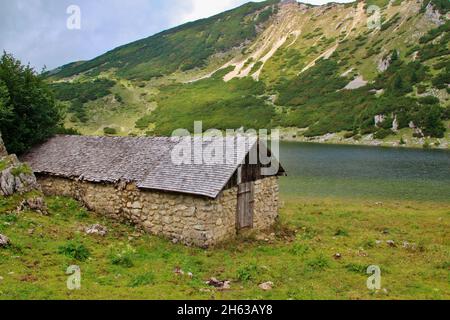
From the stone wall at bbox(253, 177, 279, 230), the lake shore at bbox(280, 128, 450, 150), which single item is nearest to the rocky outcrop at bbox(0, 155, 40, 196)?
the stone wall at bbox(253, 177, 279, 230)

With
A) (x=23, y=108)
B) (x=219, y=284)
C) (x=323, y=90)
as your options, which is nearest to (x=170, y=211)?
(x=219, y=284)

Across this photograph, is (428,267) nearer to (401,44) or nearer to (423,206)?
(423,206)

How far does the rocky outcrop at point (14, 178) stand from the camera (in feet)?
65.2

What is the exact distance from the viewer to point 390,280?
15.1m

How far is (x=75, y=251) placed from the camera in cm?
1540

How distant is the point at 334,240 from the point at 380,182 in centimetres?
2627

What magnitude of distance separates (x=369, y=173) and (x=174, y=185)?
1479 inches

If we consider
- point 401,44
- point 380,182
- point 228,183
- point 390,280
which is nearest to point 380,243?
point 390,280

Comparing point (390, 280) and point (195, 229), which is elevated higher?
point (195, 229)

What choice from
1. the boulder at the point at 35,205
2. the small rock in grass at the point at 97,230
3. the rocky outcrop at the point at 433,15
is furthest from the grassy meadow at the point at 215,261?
the rocky outcrop at the point at 433,15

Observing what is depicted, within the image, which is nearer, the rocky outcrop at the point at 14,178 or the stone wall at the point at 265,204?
the rocky outcrop at the point at 14,178

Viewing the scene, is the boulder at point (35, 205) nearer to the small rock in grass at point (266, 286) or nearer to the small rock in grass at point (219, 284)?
the small rock in grass at point (219, 284)

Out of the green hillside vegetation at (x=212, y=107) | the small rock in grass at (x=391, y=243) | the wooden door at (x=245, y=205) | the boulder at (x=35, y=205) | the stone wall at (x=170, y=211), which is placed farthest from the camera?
the green hillside vegetation at (x=212, y=107)

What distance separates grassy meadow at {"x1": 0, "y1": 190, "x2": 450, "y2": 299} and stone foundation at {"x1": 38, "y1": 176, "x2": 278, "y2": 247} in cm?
58
